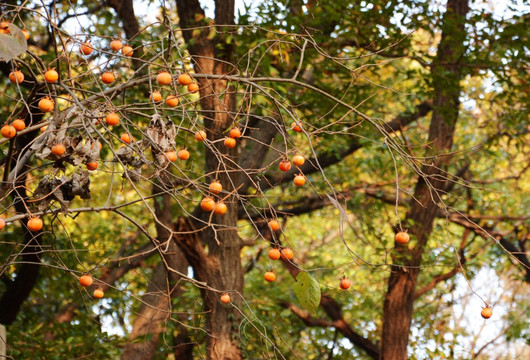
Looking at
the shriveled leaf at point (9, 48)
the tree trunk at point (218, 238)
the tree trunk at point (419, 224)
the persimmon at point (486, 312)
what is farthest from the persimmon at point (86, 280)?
the tree trunk at point (419, 224)

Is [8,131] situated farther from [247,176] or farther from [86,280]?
[247,176]

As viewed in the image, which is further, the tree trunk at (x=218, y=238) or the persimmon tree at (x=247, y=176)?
the tree trunk at (x=218, y=238)

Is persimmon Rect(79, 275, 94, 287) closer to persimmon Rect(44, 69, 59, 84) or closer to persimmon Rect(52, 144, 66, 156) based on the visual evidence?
persimmon Rect(52, 144, 66, 156)

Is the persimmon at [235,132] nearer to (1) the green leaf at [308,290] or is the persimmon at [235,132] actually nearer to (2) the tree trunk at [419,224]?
(1) the green leaf at [308,290]

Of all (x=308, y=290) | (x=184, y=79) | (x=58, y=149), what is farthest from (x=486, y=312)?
(x=58, y=149)

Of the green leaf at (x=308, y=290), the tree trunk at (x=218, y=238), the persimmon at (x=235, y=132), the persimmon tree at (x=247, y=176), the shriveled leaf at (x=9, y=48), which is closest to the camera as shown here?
the shriveled leaf at (x=9, y=48)

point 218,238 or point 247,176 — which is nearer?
point 247,176

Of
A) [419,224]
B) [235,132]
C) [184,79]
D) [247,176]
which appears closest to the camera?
[184,79]

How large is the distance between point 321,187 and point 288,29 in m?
2.33

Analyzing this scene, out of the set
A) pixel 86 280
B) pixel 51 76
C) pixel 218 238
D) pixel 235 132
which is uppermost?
pixel 218 238

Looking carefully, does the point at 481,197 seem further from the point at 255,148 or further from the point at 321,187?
the point at 255,148

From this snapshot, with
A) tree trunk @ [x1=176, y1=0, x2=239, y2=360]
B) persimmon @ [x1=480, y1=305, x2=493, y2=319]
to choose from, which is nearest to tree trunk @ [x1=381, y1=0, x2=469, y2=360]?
tree trunk @ [x1=176, y1=0, x2=239, y2=360]

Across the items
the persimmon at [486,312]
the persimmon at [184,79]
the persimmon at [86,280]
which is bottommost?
the persimmon at [86,280]

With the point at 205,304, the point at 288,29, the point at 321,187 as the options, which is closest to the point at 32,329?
the point at 205,304
